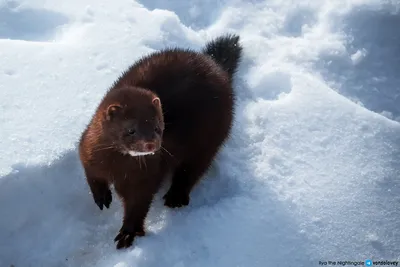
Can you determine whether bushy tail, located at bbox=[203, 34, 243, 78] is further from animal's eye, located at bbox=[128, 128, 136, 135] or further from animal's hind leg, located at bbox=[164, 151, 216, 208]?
animal's eye, located at bbox=[128, 128, 136, 135]

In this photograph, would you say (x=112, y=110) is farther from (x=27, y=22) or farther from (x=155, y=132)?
(x=27, y=22)

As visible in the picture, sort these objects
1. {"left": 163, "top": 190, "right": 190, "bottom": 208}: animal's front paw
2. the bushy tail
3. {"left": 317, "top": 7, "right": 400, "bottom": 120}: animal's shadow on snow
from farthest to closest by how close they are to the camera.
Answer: {"left": 317, "top": 7, "right": 400, "bottom": 120}: animal's shadow on snow < the bushy tail < {"left": 163, "top": 190, "right": 190, "bottom": 208}: animal's front paw

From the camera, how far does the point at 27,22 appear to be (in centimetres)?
322

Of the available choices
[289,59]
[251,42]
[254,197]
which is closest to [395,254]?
[254,197]

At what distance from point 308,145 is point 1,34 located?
2.07 m

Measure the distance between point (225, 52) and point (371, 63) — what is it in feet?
3.73

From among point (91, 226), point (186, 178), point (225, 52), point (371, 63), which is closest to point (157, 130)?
point (186, 178)

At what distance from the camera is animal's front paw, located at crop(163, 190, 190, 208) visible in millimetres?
2383

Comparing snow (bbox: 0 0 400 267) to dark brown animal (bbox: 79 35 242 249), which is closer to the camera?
dark brown animal (bbox: 79 35 242 249)

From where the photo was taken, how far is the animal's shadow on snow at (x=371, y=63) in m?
3.22

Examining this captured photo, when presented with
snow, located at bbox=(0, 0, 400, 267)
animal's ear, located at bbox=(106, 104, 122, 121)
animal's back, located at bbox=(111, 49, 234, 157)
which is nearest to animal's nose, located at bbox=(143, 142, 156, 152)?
animal's ear, located at bbox=(106, 104, 122, 121)

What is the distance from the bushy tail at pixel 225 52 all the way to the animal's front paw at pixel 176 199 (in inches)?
37.9

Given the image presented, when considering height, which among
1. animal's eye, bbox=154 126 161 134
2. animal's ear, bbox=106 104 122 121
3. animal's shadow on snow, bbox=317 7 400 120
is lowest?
animal's shadow on snow, bbox=317 7 400 120

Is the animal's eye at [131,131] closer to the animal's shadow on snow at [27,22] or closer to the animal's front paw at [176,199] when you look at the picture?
the animal's front paw at [176,199]
